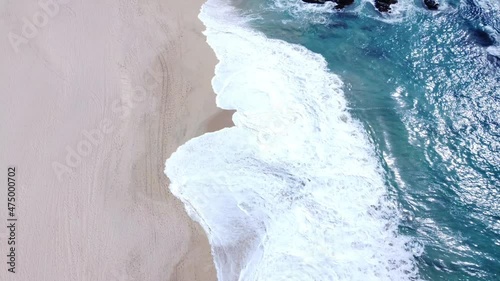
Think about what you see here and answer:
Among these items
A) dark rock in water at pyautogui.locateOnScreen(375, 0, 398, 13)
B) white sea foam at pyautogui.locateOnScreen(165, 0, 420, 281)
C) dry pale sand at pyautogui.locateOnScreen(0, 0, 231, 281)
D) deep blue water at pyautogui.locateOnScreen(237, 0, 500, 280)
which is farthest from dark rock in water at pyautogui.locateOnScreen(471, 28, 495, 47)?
dry pale sand at pyautogui.locateOnScreen(0, 0, 231, 281)

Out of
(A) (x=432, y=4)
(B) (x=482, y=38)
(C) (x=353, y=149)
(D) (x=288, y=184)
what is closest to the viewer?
(D) (x=288, y=184)

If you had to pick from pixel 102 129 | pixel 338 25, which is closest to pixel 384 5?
pixel 338 25

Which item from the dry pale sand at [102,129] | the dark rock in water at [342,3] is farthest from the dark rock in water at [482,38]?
the dry pale sand at [102,129]

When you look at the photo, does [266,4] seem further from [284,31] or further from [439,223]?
[439,223]

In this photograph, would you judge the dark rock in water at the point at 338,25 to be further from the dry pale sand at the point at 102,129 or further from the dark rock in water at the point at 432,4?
the dry pale sand at the point at 102,129

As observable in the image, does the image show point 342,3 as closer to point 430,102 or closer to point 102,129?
point 430,102

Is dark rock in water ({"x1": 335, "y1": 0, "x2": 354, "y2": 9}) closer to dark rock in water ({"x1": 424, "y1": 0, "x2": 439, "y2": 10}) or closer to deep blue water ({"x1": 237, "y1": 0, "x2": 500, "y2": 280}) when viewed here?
deep blue water ({"x1": 237, "y1": 0, "x2": 500, "y2": 280})
